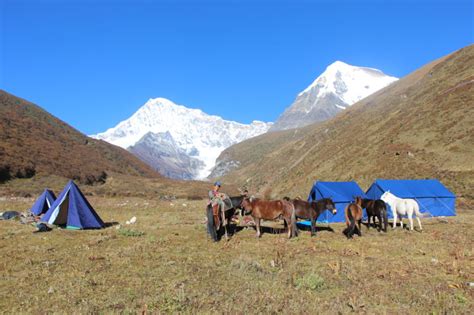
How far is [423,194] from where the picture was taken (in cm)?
2994

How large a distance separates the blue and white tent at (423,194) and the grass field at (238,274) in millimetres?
11518

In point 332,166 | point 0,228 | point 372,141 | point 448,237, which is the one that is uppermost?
point 372,141

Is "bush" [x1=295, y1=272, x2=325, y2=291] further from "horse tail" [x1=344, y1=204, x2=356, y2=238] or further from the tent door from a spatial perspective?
the tent door

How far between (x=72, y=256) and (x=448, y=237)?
18.2 meters

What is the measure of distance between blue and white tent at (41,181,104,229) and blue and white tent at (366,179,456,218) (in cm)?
2251

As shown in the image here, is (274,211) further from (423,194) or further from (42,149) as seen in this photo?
(42,149)

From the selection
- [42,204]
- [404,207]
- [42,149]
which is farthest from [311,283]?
[42,149]

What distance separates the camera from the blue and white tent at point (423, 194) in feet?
96.8

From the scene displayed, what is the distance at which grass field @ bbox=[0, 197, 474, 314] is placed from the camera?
8414mm

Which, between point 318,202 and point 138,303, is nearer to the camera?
point 138,303

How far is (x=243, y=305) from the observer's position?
8.25 meters

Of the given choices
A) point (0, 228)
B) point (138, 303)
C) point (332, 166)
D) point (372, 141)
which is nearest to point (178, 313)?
point (138, 303)

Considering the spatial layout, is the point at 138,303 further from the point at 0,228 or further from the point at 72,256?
the point at 0,228

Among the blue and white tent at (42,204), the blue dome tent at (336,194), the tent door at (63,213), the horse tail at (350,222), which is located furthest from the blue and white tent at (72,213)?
the blue dome tent at (336,194)
